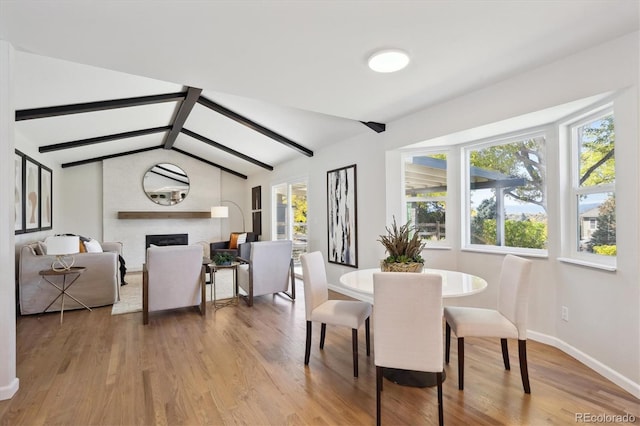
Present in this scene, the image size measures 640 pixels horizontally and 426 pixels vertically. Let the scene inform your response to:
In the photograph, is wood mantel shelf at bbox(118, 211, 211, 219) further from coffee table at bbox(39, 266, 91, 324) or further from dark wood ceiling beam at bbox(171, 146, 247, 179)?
coffee table at bbox(39, 266, 91, 324)

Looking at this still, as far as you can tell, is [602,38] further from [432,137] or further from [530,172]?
[432,137]

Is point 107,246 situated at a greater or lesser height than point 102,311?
greater

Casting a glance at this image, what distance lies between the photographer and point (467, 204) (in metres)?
3.81

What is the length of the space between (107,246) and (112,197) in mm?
2013

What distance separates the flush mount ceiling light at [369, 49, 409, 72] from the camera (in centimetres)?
236

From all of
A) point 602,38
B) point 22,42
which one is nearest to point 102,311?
point 22,42

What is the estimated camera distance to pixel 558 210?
2.92 meters

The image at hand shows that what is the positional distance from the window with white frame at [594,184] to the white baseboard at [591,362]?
0.79m

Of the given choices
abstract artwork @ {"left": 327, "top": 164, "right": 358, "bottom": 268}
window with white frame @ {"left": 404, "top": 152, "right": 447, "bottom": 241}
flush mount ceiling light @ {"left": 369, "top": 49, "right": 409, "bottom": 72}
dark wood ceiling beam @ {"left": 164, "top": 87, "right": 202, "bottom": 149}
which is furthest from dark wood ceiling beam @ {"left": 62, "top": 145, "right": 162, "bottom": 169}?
flush mount ceiling light @ {"left": 369, "top": 49, "right": 409, "bottom": 72}

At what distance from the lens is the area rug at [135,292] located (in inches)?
168

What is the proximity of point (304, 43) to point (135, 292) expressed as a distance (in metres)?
4.75

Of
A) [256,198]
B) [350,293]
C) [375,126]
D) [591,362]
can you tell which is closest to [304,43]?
[375,126]

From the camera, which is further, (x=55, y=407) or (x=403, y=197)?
(x=403, y=197)

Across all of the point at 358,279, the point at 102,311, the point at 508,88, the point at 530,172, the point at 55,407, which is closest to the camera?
the point at 55,407
